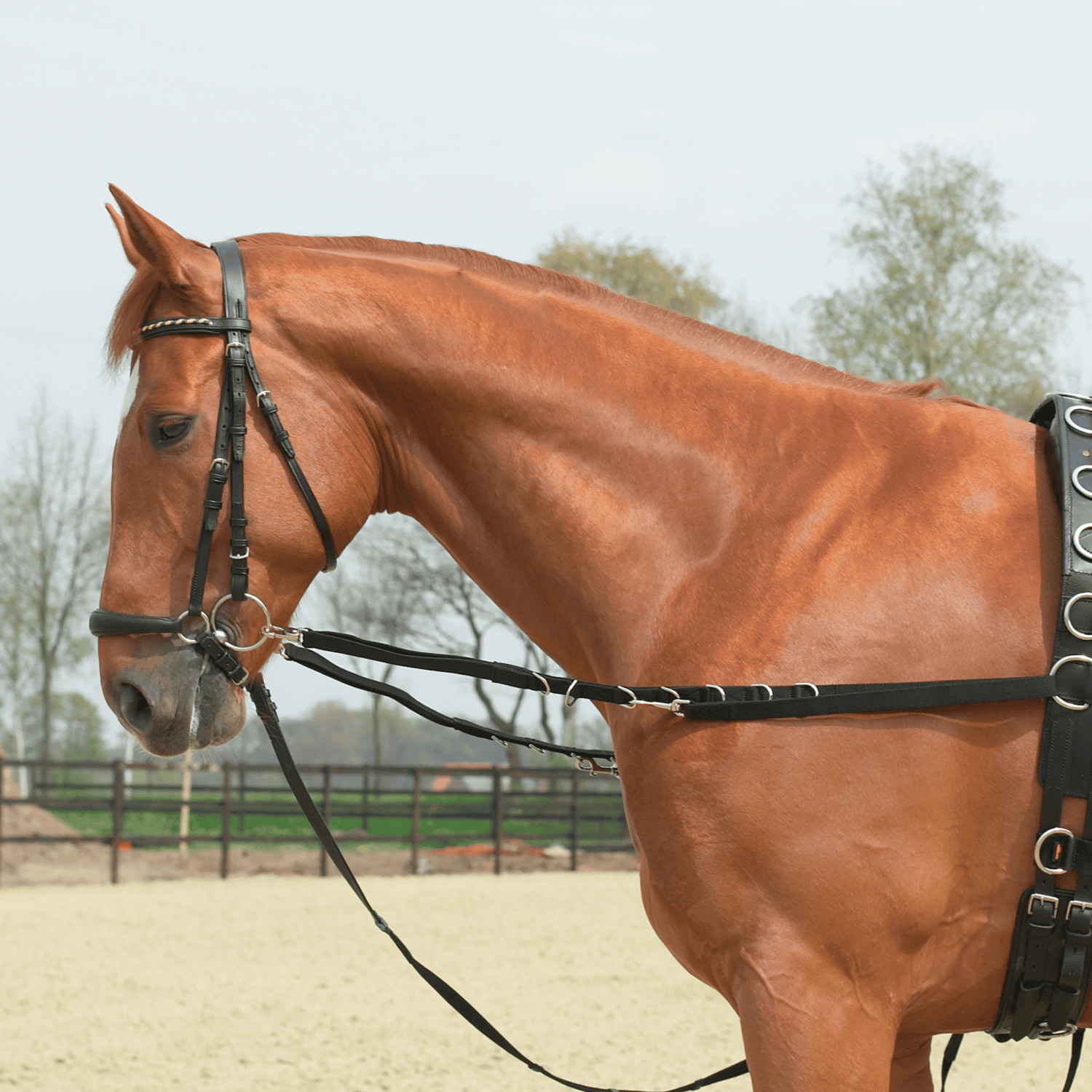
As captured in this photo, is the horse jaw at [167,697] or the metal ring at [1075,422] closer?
the metal ring at [1075,422]

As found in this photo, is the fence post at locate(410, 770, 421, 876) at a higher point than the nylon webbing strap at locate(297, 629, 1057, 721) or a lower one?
lower

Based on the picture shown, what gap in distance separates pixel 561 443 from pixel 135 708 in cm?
115

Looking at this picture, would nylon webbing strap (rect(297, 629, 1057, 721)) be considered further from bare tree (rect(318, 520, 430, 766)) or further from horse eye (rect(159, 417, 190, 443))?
bare tree (rect(318, 520, 430, 766))

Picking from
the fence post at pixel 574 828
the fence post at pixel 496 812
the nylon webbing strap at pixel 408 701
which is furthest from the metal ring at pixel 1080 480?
the fence post at pixel 574 828

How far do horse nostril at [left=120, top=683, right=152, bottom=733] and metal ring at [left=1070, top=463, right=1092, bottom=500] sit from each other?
2057 millimetres

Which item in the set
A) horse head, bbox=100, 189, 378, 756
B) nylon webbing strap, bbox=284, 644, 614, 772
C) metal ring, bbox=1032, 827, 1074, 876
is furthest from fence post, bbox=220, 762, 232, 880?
metal ring, bbox=1032, 827, 1074, 876

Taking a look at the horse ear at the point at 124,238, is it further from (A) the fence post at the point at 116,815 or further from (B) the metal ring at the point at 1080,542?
(A) the fence post at the point at 116,815

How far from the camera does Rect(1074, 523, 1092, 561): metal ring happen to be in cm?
213

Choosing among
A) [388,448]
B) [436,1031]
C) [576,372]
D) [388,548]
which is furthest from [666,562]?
[388,548]

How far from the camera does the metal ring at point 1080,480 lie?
7.13 feet

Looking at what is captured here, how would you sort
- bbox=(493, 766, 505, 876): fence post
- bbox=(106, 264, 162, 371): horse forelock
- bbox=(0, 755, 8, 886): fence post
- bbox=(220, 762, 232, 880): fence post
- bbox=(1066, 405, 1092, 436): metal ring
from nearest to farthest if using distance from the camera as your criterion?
1. bbox=(1066, 405, 1092, 436): metal ring
2. bbox=(106, 264, 162, 371): horse forelock
3. bbox=(0, 755, 8, 886): fence post
4. bbox=(220, 762, 232, 880): fence post
5. bbox=(493, 766, 505, 876): fence post

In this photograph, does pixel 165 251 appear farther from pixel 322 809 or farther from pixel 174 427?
pixel 322 809

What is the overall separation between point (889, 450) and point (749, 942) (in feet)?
3.59

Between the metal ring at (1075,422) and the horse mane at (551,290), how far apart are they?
1.13 ft
